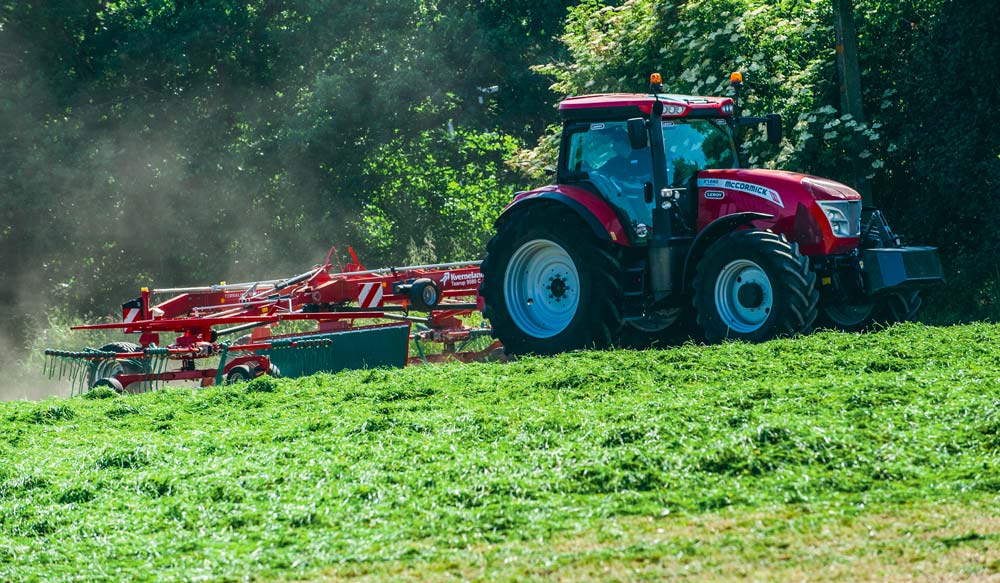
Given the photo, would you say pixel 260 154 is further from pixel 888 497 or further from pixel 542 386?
pixel 888 497

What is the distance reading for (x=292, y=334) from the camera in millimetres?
14219

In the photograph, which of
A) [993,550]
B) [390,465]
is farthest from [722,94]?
[993,550]

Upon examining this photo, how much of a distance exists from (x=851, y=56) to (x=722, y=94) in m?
1.69

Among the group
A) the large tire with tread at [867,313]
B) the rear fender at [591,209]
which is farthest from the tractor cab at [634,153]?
the large tire with tread at [867,313]

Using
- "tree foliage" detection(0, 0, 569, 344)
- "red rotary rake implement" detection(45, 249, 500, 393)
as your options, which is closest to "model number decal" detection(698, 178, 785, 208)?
"red rotary rake implement" detection(45, 249, 500, 393)

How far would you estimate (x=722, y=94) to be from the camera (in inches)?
648

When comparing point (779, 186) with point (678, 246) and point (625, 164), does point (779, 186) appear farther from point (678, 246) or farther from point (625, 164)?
point (625, 164)

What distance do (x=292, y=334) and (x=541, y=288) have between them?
3.38 metres

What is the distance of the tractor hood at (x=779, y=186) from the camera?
1095cm

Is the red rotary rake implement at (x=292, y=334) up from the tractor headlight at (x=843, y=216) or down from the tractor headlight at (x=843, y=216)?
down

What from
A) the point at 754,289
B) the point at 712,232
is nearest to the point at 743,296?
the point at 754,289

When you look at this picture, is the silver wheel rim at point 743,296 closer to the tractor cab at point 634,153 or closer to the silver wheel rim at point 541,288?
the tractor cab at point 634,153

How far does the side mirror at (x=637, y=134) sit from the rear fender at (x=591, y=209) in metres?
0.82

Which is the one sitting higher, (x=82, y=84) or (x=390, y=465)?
(x=82, y=84)
